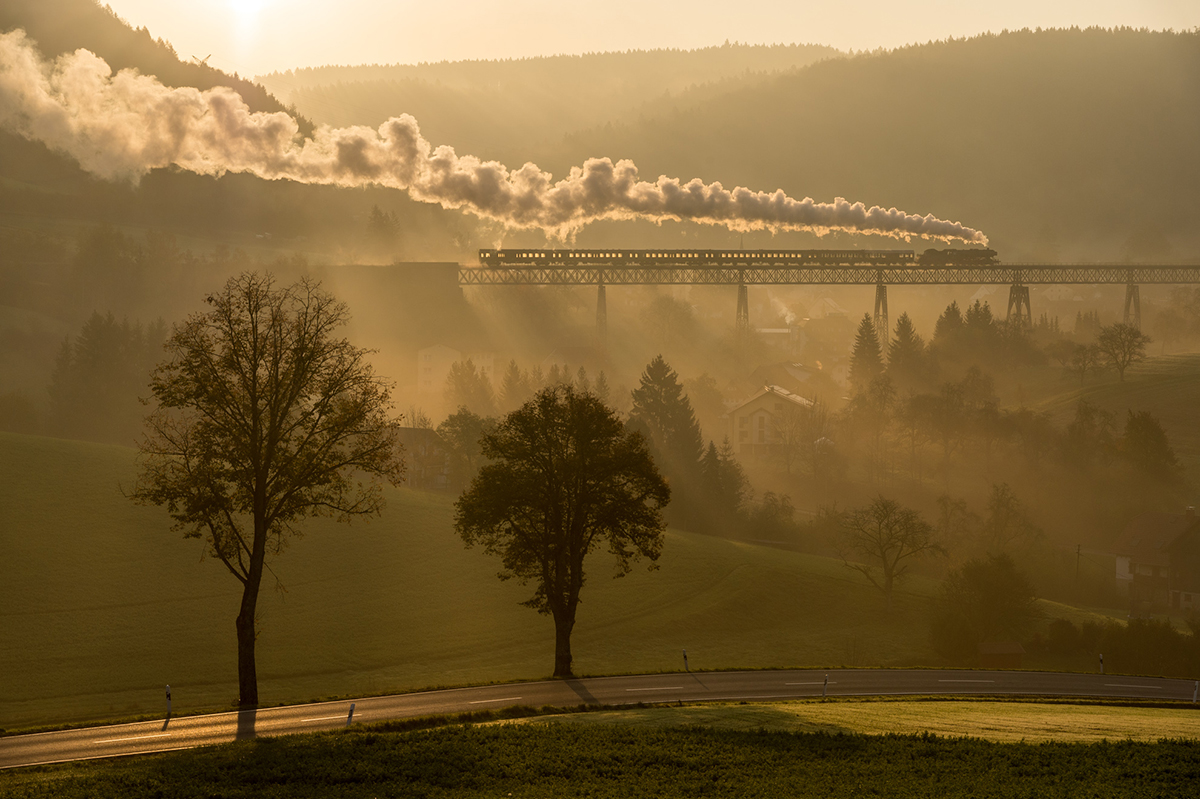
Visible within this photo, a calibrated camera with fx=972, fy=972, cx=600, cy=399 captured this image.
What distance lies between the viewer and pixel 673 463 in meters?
103

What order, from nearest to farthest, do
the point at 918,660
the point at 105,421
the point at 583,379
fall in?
the point at 918,660
the point at 105,421
the point at 583,379

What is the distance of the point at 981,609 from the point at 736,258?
95942 mm

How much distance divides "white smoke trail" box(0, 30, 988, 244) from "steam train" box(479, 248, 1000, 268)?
4.57 m

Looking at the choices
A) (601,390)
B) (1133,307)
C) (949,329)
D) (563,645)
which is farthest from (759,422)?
(563,645)

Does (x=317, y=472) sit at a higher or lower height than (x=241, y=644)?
higher

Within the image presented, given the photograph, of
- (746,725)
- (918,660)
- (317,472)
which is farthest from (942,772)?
(918,660)

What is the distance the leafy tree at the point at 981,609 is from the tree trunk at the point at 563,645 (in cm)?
3103

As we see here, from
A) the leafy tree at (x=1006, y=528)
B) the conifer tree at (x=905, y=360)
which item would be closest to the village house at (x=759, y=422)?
the conifer tree at (x=905, y=360)

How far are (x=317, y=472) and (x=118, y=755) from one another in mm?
10864

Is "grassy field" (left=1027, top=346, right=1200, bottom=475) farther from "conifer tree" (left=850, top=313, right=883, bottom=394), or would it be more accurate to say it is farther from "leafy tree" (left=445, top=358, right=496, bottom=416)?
"leafy tree" (left=445, top=358, right=496, bottom=416)

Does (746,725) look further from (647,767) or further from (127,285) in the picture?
(127,285)

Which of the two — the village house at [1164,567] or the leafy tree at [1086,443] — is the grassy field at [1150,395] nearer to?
the leafy tree at [1086,443]

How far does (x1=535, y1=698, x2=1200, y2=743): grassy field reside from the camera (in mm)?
24828

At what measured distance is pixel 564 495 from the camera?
1558 inches
